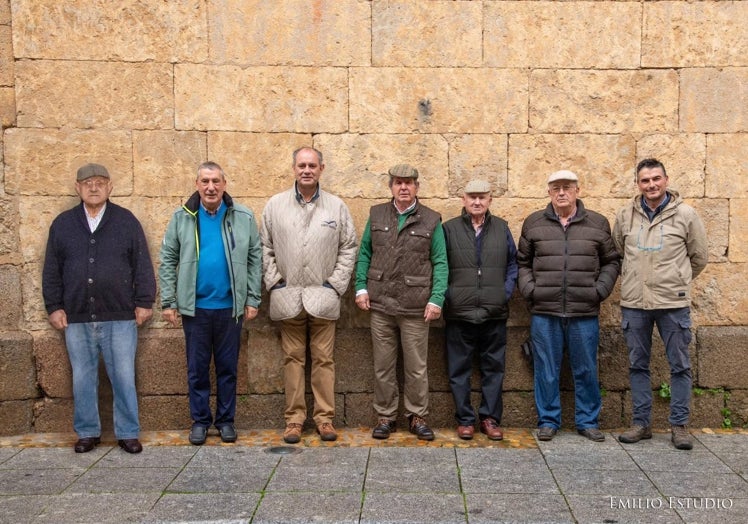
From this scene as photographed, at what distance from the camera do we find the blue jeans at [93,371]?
526 cm

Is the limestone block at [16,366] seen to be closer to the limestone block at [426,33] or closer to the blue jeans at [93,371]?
the blue jeans at [93,371]

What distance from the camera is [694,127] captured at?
18.8ft

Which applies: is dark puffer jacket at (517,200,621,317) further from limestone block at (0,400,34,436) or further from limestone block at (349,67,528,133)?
limestone block at (0,400,34,436)

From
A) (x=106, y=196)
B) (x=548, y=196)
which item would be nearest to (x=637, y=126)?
(x=548, y=196)

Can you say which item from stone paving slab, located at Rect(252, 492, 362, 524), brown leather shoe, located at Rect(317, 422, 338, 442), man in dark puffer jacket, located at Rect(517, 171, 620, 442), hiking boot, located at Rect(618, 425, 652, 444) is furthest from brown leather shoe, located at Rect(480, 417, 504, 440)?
stone paving slab, located at Rect(252, 492, 362, 524)

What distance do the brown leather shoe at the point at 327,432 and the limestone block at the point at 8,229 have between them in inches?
108

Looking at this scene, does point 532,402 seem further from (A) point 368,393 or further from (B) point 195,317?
(B) point 195,317

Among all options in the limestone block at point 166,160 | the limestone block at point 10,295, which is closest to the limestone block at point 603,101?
the limestone block at point 166,160

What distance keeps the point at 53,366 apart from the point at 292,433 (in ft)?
6.46

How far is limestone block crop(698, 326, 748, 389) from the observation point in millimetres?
5746

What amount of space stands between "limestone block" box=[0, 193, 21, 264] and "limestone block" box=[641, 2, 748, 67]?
16.5 feet

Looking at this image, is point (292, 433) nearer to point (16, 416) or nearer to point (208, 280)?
point (208, 280)

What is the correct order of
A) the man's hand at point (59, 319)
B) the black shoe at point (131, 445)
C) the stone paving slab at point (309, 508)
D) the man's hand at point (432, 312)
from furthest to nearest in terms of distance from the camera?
the man's hand at point (432, 312) < the man's hand at point (59, 319) < the black shoe at point (131, 445) < the stone paving slab at point (309, 508)

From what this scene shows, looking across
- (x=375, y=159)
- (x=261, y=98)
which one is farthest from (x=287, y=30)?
(x=375, y=159)
